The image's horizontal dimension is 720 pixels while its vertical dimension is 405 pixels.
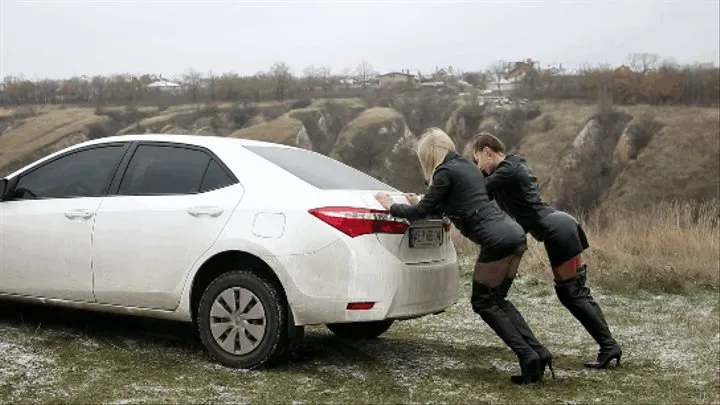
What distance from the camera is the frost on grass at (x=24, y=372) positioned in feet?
13.5

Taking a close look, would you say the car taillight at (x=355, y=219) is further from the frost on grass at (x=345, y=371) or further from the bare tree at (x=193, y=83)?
the bare tree at (x=193, y=83)

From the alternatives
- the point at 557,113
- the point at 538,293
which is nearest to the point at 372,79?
the point at 557,113

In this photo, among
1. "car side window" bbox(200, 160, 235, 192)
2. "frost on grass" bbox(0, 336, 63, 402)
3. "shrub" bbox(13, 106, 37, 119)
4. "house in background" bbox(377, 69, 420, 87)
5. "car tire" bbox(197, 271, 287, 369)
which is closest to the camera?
"frost on grass" bbox(0, 336, 63, 402)

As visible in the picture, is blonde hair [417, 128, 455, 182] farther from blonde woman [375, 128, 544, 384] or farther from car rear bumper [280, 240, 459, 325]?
car rear bumper [280, 240, 459, 325]

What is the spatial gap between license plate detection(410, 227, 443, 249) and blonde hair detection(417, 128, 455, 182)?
1.08 ft

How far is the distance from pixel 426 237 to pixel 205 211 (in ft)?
4.58

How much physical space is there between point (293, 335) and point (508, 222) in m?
1.47

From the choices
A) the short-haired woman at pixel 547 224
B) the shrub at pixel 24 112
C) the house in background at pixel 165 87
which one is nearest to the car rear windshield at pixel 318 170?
the short-haired woman at pixel 547 224

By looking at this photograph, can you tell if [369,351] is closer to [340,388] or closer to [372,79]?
[340,388]

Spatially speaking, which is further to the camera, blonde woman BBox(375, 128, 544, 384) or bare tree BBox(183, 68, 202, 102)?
bare tree BBox(183, 68, 202, 102)

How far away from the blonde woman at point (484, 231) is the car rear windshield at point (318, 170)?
1.13 ft

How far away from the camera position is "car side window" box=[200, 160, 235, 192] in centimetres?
489

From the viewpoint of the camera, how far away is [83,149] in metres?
5.60

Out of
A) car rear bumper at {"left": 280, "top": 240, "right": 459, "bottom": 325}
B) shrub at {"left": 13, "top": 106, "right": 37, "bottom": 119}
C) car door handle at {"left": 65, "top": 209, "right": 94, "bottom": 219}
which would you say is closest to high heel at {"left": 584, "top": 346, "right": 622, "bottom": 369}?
car rear bumper at {"left": 280, "top": 240, "right": 459, "bottom": 325}
